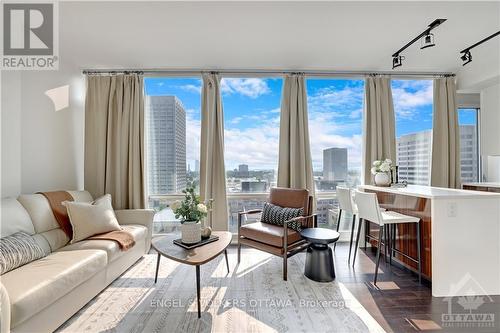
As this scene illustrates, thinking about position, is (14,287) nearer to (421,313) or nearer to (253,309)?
(253,309)

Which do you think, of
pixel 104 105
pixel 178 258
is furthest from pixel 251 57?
pixel 178 258

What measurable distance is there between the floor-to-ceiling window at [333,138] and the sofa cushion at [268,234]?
134cm

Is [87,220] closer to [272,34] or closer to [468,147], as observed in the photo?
[272,34]

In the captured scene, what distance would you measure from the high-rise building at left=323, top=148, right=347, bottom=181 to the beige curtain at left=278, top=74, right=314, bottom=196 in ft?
1.58

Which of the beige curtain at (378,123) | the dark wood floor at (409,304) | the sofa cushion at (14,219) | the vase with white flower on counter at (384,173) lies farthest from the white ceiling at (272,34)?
the dark wood floor at (409,304)

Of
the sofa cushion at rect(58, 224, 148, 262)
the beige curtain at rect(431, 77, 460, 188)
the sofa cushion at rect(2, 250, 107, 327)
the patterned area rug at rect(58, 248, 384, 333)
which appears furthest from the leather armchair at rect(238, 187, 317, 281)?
the beige curtain at rect(431, 77, 460, 188)

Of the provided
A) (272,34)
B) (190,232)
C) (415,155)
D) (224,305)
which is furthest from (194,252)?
(415,155)

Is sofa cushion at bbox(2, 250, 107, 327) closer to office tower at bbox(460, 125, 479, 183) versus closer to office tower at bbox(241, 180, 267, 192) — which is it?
office tower at bbox(241, 180, 267, 192)

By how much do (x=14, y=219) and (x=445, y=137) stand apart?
5.75 m

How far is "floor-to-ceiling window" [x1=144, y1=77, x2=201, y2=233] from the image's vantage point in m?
3.81

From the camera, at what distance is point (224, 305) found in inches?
82.5

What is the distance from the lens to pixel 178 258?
200 centimetres

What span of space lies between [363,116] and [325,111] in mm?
634

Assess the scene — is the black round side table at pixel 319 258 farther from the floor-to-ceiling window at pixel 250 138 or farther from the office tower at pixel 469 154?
the office tower at pixel 469 154
